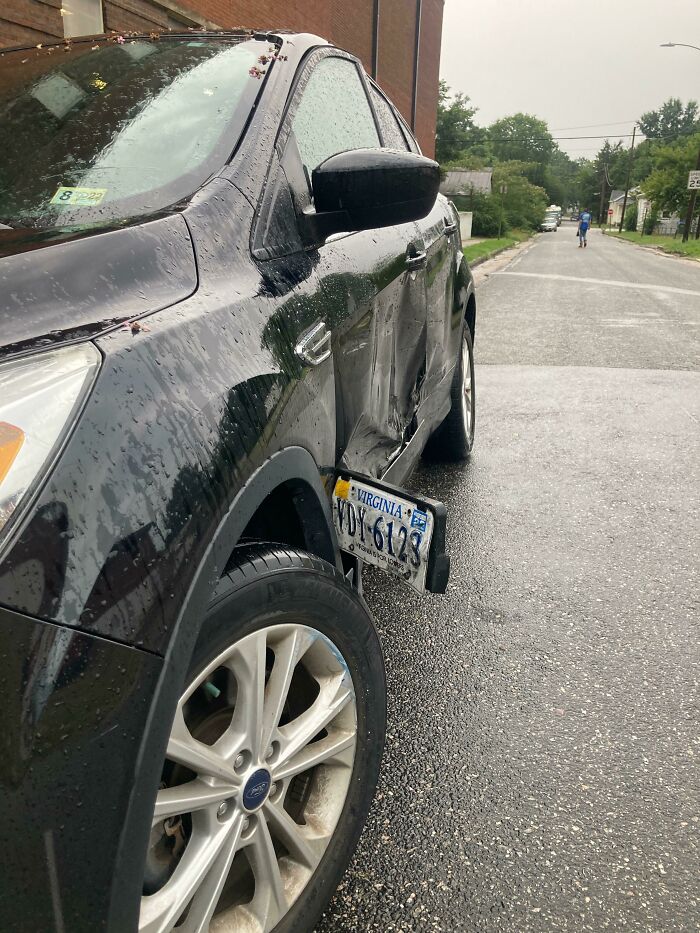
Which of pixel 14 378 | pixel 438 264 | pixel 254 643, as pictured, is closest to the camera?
pixel 14 378

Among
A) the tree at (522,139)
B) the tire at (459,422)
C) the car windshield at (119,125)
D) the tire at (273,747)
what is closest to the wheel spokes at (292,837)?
the tire at (273,747)

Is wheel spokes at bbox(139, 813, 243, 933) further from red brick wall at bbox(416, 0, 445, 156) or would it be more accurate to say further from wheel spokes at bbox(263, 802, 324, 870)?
red brick wall at bbox(416, 0, 445, 156)

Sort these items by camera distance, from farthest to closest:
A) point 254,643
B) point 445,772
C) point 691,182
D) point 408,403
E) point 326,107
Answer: point 691,182, point 408,403, point 326,107, point 445,772, point 254,643

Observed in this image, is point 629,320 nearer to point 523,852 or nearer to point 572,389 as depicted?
point 572,389

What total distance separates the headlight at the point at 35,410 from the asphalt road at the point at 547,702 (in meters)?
1.22

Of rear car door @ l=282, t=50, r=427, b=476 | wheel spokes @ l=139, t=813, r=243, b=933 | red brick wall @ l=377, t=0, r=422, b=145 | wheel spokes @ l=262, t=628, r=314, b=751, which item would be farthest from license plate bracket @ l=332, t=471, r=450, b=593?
red brick wall @ l=377, t=0, r=422, b=145

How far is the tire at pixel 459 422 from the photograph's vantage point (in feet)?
13.7

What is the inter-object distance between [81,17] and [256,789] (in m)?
9.75

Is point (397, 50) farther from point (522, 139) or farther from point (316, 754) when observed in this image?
point (522, 139)

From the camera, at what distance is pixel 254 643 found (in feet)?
4.34

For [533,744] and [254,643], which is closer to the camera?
[254,643]

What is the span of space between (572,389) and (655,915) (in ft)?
17.5

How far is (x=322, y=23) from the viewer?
18469mm

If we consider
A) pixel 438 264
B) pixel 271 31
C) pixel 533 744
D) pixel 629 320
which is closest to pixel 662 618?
pixel 533 744
